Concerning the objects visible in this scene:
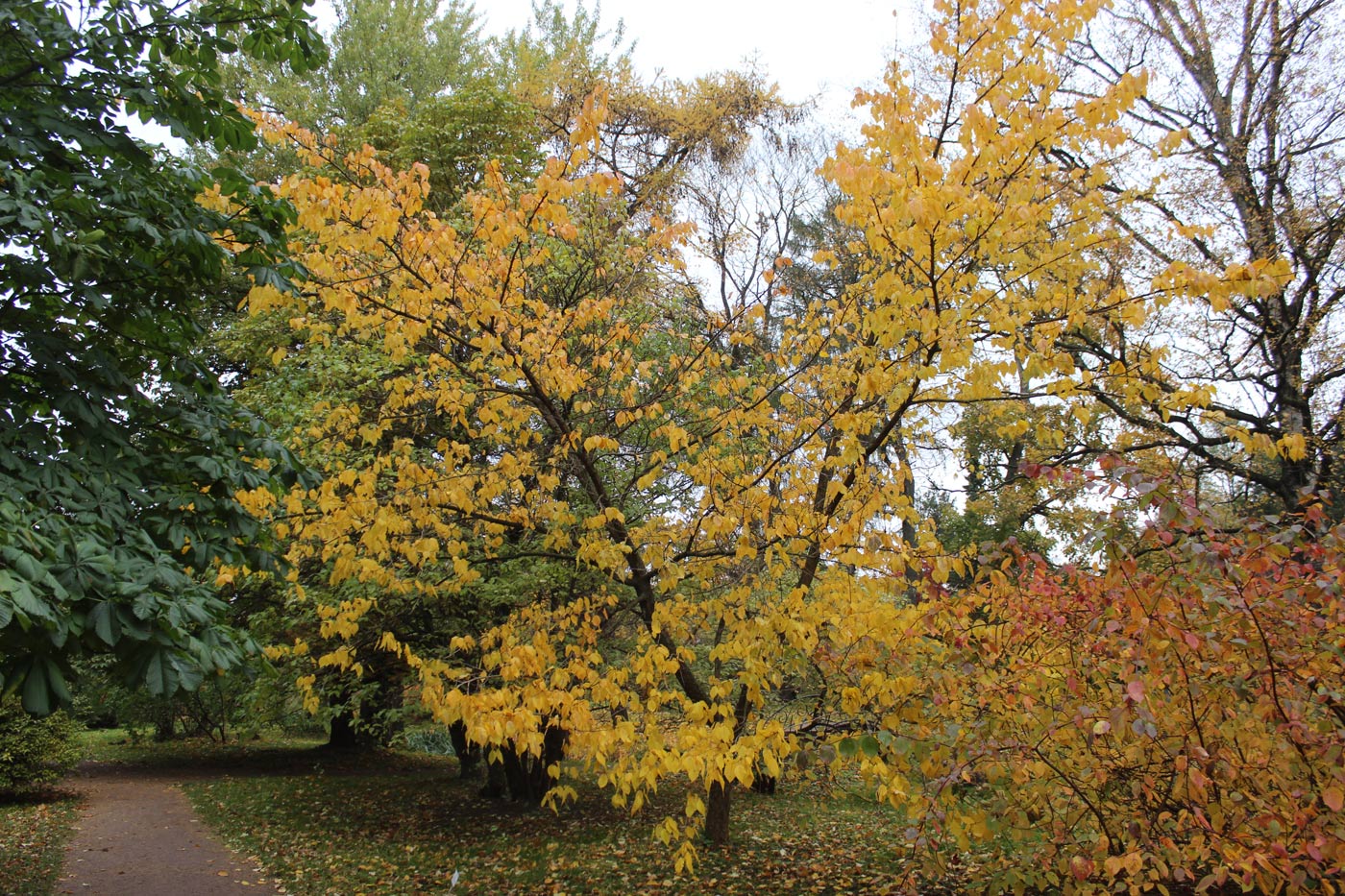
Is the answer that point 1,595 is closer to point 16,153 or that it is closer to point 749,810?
point 16,153

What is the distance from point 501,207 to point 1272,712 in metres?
4.21

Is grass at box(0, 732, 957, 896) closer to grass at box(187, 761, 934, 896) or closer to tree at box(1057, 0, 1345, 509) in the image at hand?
grass at box(187, 761, 934, 896)

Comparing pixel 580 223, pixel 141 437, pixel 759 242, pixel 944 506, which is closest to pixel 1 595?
pixel 141 437

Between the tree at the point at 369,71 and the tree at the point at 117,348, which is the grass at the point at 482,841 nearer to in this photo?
the tree at the point at 117,348

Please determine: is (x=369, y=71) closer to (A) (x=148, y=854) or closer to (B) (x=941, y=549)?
(A) (x=148, y=854)

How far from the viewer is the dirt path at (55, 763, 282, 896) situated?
7340 millimetres

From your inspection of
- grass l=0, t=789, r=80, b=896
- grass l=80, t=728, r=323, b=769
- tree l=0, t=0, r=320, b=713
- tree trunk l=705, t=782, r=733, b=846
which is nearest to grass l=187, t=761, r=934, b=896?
tree trunk l=705, t=782, r=733, b=846

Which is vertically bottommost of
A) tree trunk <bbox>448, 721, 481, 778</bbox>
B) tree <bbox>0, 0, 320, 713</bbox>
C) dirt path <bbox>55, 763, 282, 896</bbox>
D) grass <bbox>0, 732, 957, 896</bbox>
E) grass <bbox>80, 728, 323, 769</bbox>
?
grass <bbox>80, 728, 323, 769</bbox>

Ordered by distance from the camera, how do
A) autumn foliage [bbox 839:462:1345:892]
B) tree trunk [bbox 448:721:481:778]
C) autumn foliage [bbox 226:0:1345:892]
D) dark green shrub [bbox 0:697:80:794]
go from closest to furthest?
autumn foliage [bbox 839:462:1345:892] < autumn foliage [bbox 226:0:1345:892] < dark green shrub [bbox 0:697:80:794] < tree trunk [bbox 448:721:481:778]

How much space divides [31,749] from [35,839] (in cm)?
219

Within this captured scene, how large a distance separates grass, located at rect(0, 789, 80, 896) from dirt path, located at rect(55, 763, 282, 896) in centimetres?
14

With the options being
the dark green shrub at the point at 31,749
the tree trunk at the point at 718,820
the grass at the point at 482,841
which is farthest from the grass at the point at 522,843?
the dark green shrub at the point at 31,749

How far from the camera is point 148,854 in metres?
8.72

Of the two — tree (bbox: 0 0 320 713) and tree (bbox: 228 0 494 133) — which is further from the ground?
tree (bbox: 228 0 494 133)
